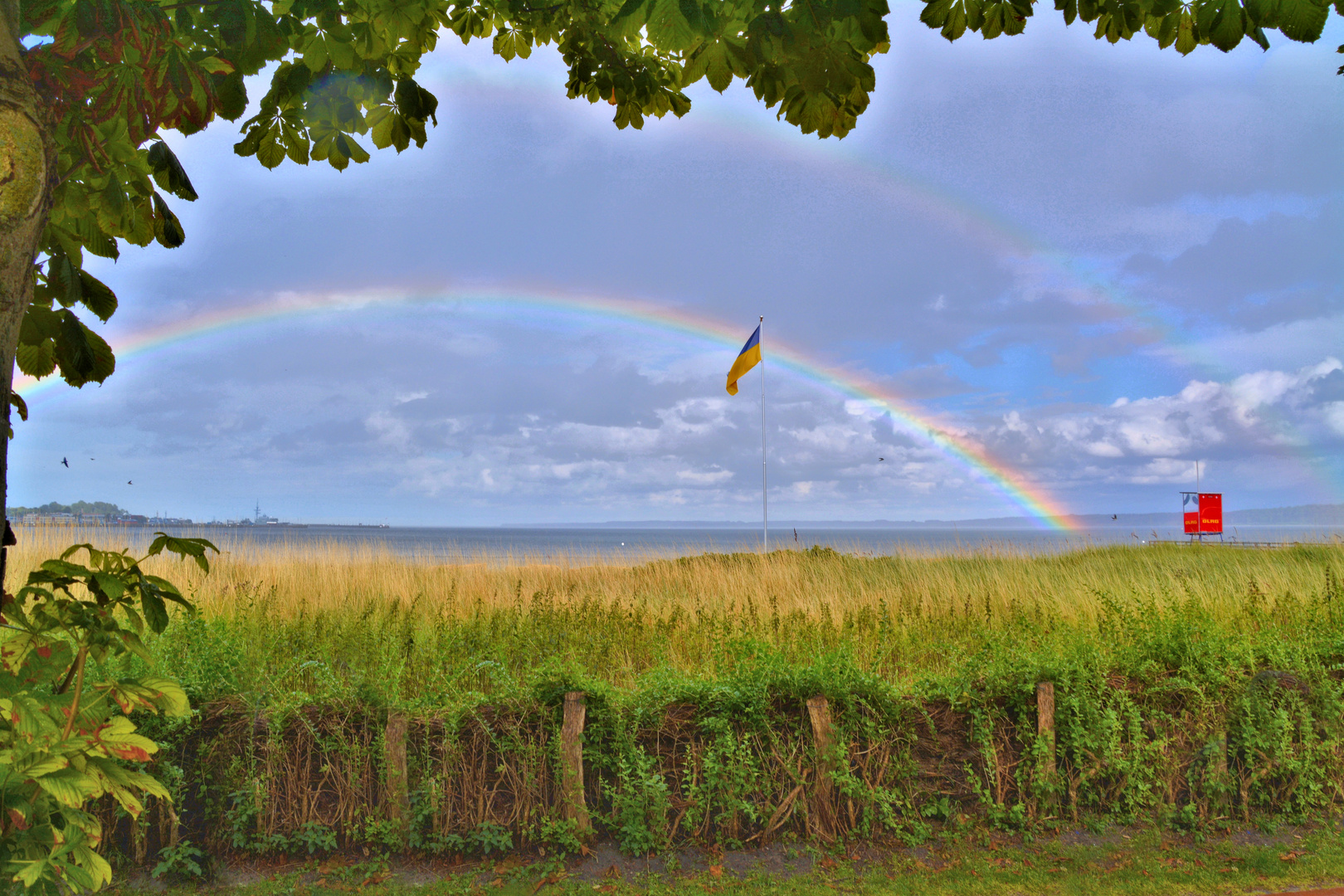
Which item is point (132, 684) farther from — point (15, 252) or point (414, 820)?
point (414, 820)

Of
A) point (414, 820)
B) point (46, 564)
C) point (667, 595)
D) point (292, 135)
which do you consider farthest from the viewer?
point (667, 595)

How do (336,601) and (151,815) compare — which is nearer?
(151,815)

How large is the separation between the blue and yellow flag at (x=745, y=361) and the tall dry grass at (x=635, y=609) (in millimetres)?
4555

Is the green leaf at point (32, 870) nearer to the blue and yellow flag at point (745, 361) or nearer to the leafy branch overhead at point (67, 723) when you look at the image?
the leafy branch overhead at point (67, 723)

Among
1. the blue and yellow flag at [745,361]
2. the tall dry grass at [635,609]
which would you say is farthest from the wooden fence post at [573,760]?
the blue and yellow flag at [745,361]

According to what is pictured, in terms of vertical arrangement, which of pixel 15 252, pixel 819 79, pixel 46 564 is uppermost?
pixel 819 79

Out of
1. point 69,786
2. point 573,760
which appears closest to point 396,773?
point 573,760

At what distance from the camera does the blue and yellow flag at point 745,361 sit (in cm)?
1997

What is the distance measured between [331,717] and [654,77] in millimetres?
4020

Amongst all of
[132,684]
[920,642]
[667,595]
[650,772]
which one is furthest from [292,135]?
[667,595]

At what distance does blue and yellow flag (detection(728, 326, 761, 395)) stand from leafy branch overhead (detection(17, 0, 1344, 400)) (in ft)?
54.0

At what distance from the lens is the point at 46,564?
6.37 feet

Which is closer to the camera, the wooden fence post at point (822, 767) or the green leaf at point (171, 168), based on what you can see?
the green leaf at point (171, 168)

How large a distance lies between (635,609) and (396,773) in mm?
5048
